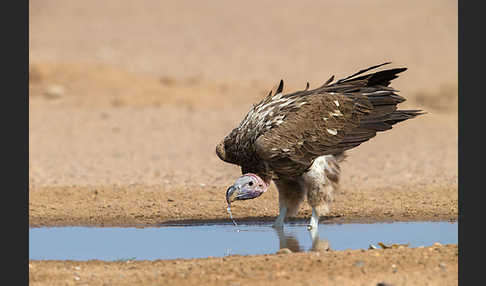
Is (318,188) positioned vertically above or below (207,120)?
below

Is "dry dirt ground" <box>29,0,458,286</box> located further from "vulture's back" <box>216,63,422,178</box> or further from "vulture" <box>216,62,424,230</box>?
"vulture's back" <box>216,63,422,178</box>

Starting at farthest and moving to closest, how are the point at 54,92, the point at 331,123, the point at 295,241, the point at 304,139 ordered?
1. the point at 54,92
2. the point at 331,123
3. the point at 304,139
4. the point at 295,241

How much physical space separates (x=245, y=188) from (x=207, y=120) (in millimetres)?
12703

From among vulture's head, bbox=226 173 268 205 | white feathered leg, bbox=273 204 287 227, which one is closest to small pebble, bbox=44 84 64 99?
white feathered leg, bbox=273 204 287 227

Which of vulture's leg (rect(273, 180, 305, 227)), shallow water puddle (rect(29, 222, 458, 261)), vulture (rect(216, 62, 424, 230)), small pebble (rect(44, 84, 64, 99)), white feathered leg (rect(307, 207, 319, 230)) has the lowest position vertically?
shallow water puddle (rect(29, 222, 458, 261))

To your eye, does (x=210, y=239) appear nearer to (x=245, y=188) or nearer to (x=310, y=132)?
(x=245, y=188)

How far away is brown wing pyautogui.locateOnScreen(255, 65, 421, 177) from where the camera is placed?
10.4 m

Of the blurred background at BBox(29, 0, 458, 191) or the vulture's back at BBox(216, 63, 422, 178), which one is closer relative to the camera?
the vulture's back at BBox(216, 63, 422, 178)

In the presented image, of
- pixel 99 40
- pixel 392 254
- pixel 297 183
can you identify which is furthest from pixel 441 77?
pixel 392 254

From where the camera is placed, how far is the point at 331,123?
1096 centimetres

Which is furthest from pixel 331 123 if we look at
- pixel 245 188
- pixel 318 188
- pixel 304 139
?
pixel 245 188

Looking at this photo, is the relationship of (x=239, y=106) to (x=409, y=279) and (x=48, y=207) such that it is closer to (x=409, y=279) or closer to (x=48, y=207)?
(x=48, y=207)

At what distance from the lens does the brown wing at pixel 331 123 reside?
34.1 ft

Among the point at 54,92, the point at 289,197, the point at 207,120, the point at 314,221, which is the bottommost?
the point at 314,221
